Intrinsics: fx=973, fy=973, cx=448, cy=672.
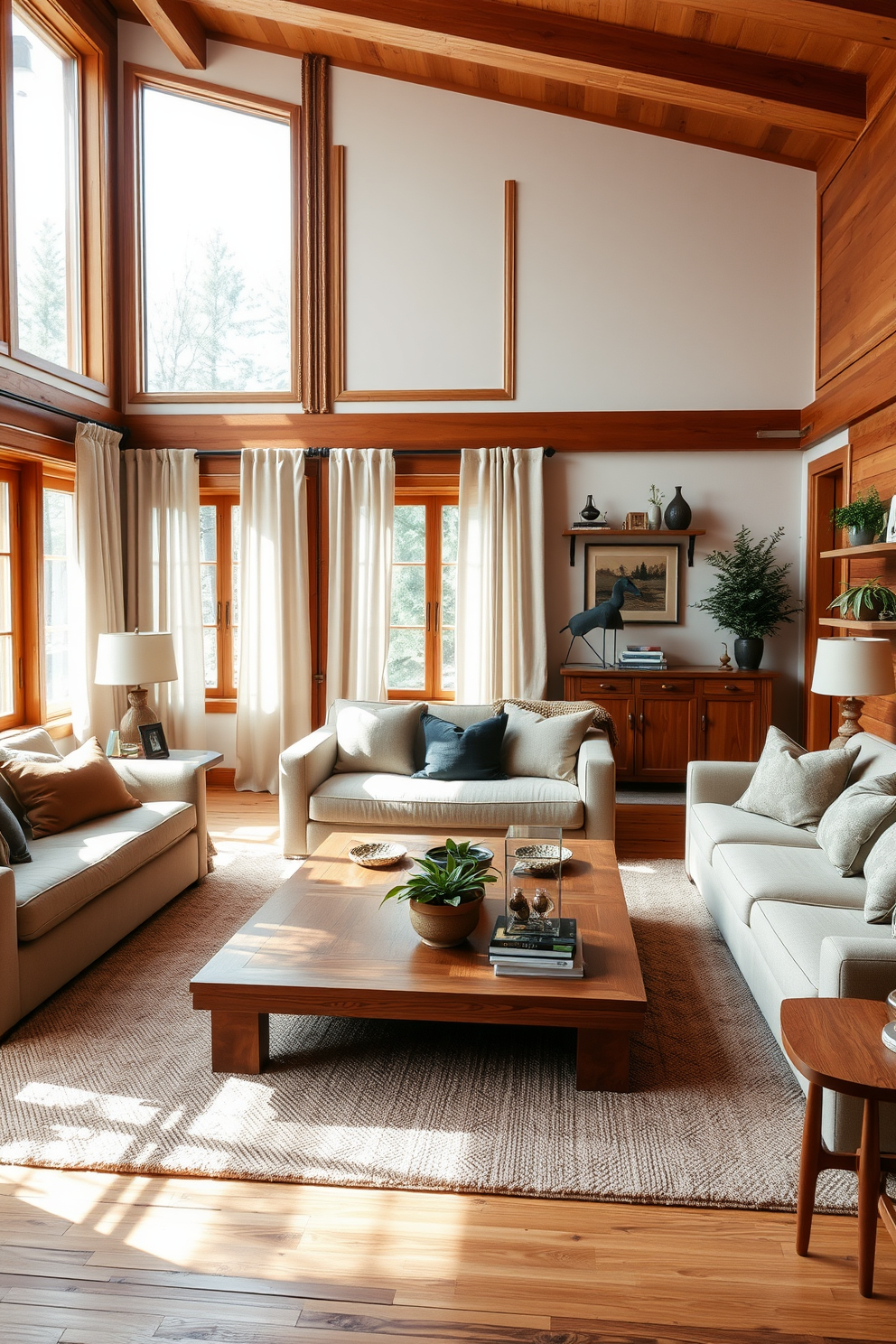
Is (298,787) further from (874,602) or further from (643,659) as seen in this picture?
(874,602)

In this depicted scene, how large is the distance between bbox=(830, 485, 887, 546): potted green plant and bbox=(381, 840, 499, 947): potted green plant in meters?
2.68

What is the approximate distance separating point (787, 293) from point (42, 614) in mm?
4961

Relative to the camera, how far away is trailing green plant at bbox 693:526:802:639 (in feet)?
19.5

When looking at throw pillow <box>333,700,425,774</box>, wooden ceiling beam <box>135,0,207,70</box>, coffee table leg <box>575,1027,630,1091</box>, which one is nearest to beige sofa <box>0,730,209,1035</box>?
throw pillow <box>333,700,425,774</box>

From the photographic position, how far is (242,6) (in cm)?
547

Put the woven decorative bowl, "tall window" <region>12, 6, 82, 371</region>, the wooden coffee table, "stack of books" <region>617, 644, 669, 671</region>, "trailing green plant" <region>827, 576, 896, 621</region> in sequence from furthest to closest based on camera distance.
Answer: "stack of books" <region>617, 644, 669, 671</region> < "tall window" <region>12, 6, 82, 371</region> < "trailing green plant" <region>827, 576, 896, 621</region> < the woven decorative bowl < the wooden coffee table

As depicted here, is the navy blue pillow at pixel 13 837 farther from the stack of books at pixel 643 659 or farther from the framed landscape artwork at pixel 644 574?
the framed landscape artwork at pixel 644 574

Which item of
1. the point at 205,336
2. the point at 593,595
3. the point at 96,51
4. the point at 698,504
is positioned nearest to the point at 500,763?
the point at 593,595

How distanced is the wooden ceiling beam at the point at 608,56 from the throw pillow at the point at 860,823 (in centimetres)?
352

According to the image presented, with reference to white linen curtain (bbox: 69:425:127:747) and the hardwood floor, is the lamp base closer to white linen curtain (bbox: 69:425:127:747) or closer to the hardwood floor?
the hardwood floor

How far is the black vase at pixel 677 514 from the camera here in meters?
6.15

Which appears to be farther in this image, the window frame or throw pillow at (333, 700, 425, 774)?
the window frame

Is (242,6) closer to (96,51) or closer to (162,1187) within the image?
(96,51)

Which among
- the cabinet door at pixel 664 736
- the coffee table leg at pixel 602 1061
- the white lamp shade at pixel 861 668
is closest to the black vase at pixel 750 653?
the cabinet door at pixel 664 736
